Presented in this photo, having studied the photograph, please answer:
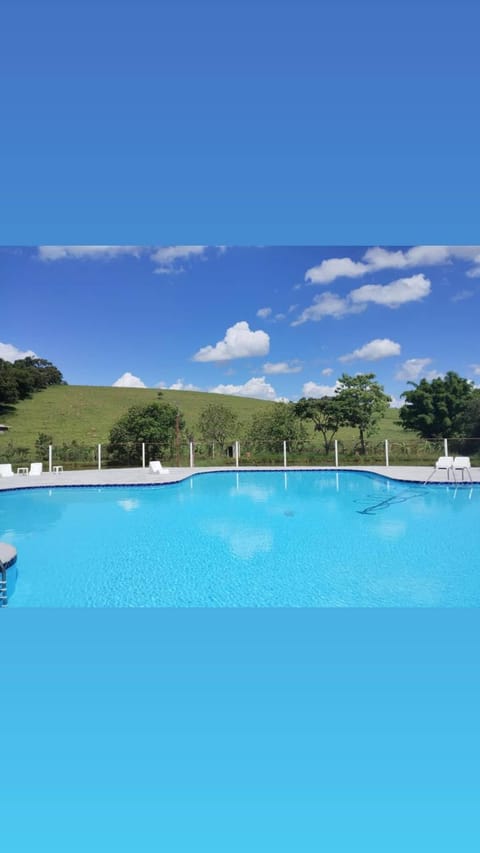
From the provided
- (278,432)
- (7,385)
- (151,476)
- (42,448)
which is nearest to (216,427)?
(278,432)

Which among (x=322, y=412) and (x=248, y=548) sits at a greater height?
(x=322, y=412)

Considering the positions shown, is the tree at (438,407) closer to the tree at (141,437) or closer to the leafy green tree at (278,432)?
the leafy green tree at (278,432)

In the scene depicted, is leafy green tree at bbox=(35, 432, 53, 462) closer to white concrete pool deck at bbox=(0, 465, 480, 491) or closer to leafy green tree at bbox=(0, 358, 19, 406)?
white concrete pool deck at bbox=(0, 465, 480, 491)

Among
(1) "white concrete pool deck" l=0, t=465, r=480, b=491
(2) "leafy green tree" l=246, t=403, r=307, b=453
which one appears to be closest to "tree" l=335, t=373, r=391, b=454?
(2) "leafy green tree" l=246, t=403, r=307, b=453

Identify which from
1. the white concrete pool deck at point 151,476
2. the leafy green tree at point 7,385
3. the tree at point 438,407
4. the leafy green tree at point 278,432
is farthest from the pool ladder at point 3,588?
the leafy green tree at point 7,385

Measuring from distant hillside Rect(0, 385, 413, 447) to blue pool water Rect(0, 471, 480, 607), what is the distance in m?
9.46

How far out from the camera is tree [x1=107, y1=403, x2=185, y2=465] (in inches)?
573

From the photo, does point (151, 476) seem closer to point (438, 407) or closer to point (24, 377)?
point (438, 407)

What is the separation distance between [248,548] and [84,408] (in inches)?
791

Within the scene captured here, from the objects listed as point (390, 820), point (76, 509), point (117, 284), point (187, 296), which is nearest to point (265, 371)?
point (187, 296)

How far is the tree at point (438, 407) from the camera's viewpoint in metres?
15.2

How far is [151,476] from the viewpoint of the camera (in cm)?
1145

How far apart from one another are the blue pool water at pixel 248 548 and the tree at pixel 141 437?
526 centimetres

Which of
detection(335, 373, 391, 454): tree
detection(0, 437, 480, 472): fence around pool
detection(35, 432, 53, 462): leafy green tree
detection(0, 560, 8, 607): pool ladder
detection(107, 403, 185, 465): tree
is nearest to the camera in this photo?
detection(0, 560, 8, 607): pool ladder
